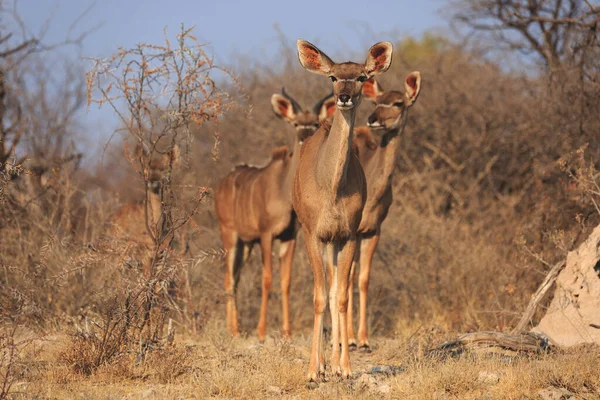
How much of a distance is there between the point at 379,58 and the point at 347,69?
1.26 feet

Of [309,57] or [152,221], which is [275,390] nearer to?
[152,221]

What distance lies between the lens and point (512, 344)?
22.9ft

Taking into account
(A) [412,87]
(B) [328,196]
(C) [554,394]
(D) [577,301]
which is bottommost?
(C) [554,394]

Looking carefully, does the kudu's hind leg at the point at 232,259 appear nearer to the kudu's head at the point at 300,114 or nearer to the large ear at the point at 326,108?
the kudu's head at the point at 300,114

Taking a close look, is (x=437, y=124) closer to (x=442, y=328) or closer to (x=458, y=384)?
(x=442, y=328)

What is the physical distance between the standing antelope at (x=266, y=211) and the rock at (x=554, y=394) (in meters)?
3.78

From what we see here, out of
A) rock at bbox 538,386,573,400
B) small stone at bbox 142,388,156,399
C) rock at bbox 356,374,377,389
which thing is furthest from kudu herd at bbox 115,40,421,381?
rock at bbox 538,386,573,400

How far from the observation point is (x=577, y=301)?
771 centimetres

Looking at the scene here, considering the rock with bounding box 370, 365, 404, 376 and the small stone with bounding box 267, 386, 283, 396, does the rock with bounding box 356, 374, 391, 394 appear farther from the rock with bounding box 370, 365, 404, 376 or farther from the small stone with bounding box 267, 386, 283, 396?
the small stone with bounding box 267, 386, 283, 396

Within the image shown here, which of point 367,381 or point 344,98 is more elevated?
point 344,98

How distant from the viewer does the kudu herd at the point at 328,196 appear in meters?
6.34

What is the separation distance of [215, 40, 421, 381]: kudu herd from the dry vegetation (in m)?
0.45

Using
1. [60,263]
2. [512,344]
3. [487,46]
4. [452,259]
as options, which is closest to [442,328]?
[512,344]

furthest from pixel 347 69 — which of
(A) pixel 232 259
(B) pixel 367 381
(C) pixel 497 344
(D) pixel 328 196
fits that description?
(A) pixel 232 259
